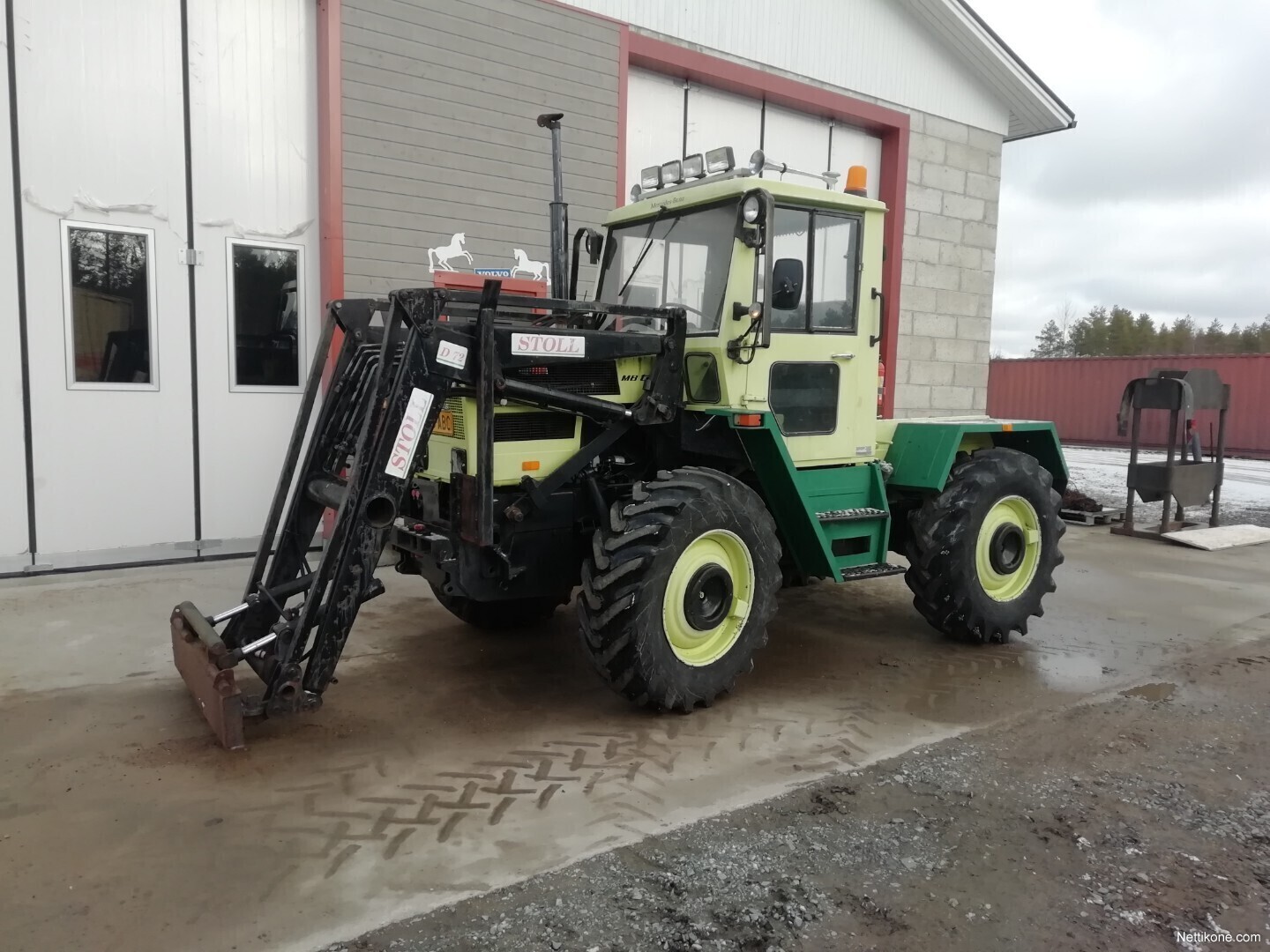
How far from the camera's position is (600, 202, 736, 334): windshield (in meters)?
4.77

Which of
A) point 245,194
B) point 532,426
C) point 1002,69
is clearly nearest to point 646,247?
point 532,426

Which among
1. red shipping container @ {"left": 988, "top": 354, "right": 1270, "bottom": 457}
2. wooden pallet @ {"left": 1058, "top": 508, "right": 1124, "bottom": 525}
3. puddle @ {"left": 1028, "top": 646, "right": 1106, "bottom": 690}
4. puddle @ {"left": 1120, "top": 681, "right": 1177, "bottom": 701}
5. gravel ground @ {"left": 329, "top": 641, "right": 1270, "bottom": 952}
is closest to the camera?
gravel ground @ {"left": 329, "top": 641, "right": 1270, "bottom": 952}

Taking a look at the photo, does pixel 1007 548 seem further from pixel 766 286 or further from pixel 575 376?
pixel 575 376

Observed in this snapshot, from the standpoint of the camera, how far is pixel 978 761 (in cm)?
394

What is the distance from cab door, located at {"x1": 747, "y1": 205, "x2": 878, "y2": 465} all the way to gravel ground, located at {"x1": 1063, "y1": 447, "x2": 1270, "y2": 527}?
25.0 feet

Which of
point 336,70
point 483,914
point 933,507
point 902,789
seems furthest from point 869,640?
point 336,70

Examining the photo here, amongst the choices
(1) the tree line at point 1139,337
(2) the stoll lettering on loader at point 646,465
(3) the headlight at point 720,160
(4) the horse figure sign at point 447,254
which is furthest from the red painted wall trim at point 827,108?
(1) the tree line at point 1139,337

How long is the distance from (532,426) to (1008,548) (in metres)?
3.35

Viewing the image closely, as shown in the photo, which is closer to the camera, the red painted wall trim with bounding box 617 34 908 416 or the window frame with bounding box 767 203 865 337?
the window frame with bounding box 767 203 865 337

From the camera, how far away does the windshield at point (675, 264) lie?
4.77 m

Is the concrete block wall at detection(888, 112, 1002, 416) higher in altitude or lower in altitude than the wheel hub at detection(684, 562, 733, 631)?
higher

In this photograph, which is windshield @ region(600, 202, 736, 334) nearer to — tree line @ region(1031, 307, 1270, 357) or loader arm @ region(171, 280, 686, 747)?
loader arm @ region(171, 280, 686, 747)

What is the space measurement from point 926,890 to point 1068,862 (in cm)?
59

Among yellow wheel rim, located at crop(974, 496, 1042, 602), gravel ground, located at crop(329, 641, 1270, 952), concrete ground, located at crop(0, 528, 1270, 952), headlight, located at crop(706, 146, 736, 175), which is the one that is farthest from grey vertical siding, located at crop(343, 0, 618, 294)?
gravel ground, located at crop(329, 641, 1270, 952)
